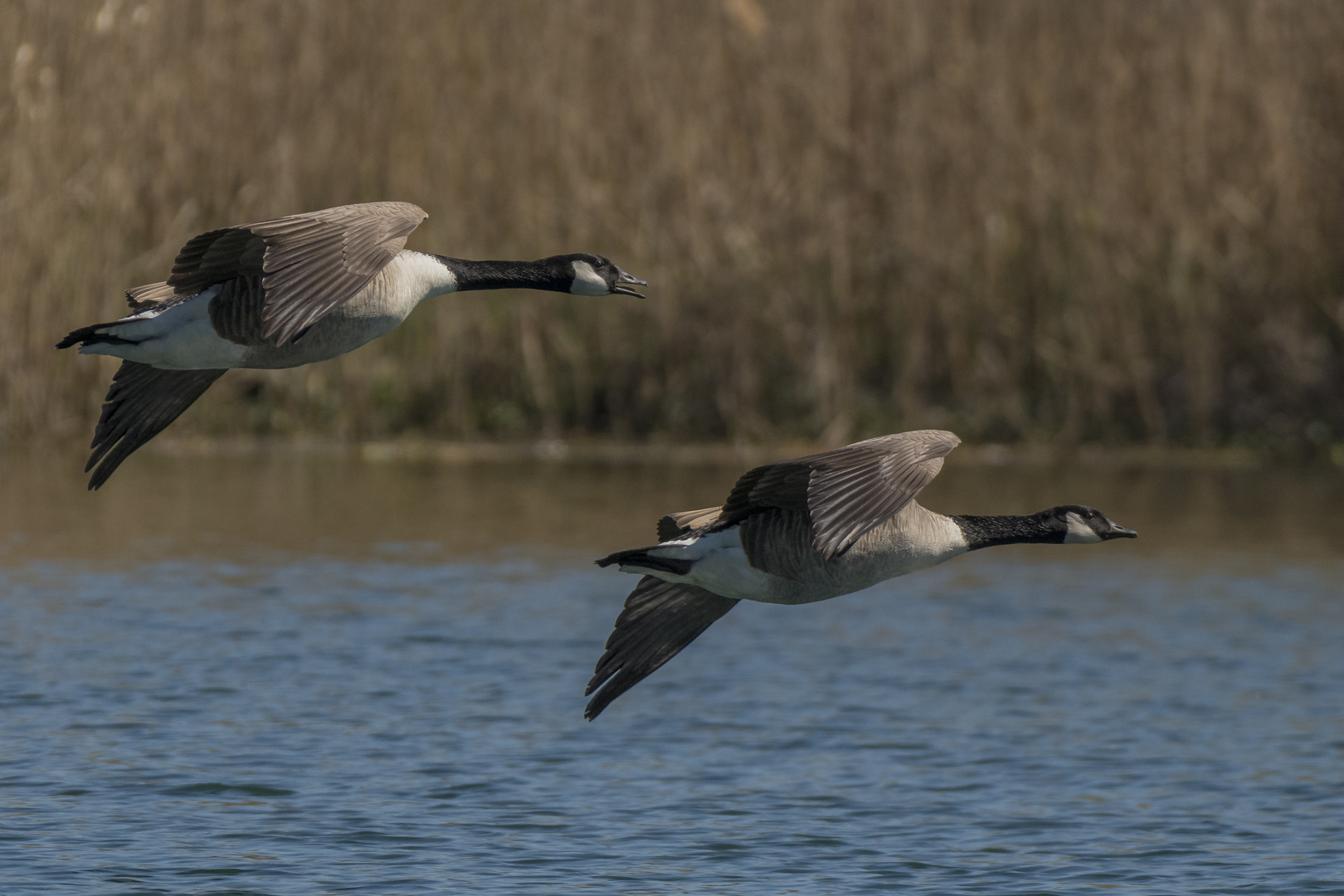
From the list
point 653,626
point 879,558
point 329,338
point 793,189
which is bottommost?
point 653,626

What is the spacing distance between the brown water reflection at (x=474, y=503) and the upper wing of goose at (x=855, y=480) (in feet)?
25.7

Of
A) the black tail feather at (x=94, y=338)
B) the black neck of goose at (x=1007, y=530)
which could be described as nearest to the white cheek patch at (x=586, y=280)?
the black neck of goose at (x=1007, y=530)

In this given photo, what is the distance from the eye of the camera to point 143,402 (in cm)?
764

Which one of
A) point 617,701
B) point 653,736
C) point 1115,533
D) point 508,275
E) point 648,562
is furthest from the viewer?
point 617,701

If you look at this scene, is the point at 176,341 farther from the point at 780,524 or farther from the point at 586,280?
the point at 780,524

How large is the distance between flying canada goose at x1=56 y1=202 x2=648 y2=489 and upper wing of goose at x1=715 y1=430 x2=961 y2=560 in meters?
1.26

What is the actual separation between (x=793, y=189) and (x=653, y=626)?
33.0ft

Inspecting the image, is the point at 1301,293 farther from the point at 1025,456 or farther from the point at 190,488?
the point at 190,488

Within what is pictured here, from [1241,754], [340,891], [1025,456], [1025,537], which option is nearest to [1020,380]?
[1025,456]

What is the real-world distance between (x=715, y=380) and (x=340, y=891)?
1006 centimetres

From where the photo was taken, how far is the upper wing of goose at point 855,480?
6.30 metres

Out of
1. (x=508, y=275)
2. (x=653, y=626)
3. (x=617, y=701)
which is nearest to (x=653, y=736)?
(x=617, y=701)

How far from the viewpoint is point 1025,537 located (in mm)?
7949

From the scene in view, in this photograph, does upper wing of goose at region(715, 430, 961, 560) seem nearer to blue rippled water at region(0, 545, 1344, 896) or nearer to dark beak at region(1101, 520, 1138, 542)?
dark beak at region(1101, 520, 1138, 542)
